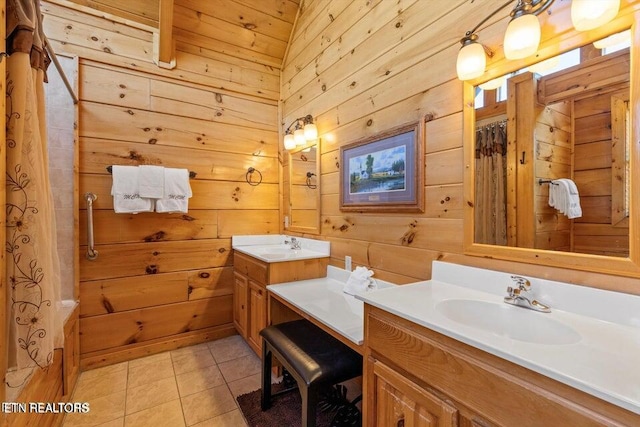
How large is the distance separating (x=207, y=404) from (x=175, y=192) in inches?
59.4

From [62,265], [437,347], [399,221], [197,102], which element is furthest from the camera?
[197,102]

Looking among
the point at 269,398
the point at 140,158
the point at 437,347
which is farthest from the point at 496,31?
the point at 140,158

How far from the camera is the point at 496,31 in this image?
4.07 feet

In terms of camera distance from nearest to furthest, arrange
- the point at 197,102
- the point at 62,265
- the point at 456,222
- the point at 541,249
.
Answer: the point at 541,249, the point at 456,222, the point at 62,265, the point at 197,102

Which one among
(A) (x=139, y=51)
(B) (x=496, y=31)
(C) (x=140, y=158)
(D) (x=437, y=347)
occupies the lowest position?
(D) (x=437, y=347)

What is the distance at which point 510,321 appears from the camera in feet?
3.53

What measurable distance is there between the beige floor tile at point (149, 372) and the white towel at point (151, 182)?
4.24 feet

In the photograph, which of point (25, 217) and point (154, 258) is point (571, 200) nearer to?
point (25, 217)

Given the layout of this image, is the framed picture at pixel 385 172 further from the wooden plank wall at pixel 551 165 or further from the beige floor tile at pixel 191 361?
the beige floor tile at pixel 191 361

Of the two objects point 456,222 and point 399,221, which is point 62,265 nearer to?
point 399,221

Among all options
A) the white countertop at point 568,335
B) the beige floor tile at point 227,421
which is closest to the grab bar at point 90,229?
the beige floor tile at point 227,421

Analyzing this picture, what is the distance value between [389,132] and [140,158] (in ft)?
6.52

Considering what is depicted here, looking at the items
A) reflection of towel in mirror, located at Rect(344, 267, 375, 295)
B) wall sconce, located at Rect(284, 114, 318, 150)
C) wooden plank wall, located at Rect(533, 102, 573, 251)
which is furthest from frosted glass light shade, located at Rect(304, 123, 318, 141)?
wooden plank wall, located at Rect(533, 102, 573, 251)

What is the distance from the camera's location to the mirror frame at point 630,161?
0.92m
